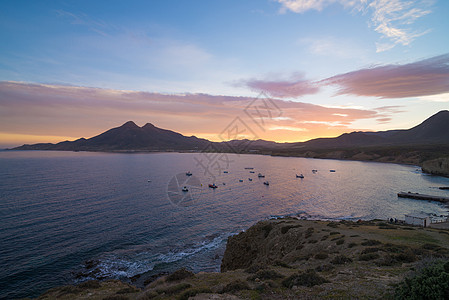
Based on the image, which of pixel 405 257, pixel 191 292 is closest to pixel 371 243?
pixel 405 257

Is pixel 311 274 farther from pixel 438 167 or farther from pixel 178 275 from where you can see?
pixel 438 167

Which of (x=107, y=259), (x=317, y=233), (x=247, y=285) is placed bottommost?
(x=107, y=259)

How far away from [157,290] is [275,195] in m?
60.6

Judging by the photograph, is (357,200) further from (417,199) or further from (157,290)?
(157,290)

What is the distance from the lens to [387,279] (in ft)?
36.8

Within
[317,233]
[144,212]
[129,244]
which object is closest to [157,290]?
[317,233]

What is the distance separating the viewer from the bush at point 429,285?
23.0ft

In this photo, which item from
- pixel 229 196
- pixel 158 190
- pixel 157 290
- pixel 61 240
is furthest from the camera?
pixel 158 190

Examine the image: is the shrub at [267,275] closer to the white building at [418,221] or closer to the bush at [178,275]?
the bush at [178,275]

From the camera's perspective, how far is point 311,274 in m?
11.8

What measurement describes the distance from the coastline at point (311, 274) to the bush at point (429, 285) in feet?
5.58

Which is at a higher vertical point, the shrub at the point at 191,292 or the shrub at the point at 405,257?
the shrub at the point at 405,257

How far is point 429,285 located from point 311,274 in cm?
539

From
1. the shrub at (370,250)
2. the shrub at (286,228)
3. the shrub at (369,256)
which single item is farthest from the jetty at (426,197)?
the shrub at (369,256)
